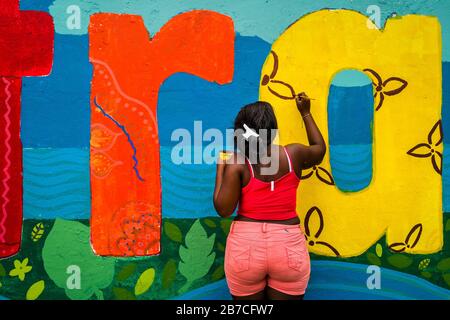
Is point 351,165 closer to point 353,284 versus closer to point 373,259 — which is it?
point 373,259

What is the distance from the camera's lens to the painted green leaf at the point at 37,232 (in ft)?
10.7

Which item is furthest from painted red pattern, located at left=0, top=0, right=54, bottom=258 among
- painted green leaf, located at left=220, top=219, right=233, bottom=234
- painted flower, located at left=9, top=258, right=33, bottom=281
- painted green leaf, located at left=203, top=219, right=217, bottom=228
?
painted green leaf, located at left=220, top=219, right=233, bottom=234

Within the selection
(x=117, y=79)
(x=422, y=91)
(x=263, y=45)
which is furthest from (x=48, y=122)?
(x=422, y=91)

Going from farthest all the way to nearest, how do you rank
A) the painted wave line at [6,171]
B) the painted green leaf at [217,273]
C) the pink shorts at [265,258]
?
the painted green leaf at [217,273] → the painted wave line at [6,171] → the pink shorts at [265,258]

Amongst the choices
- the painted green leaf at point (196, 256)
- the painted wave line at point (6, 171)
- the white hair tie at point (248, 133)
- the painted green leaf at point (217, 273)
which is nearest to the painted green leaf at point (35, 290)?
the painted wave line at point (6, 171)

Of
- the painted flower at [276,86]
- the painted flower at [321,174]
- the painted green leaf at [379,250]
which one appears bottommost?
the painted green leaf at [379,250]

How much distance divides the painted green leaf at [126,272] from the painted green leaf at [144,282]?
79 millimetres

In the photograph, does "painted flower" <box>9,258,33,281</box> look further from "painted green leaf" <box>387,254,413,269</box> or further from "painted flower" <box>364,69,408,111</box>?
"painted flower" <box>364,69,408,111</box>

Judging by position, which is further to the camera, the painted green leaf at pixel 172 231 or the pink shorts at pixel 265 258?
the painted green leaf at pixel 172 231

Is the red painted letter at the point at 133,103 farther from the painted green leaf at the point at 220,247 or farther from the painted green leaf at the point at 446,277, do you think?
the painted green leaf at the point at 446,277

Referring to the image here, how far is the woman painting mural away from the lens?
2572 millimetres

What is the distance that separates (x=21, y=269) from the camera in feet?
10.7

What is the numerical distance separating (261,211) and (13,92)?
2.02 metres

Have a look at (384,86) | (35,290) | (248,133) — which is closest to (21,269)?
(35,290)
